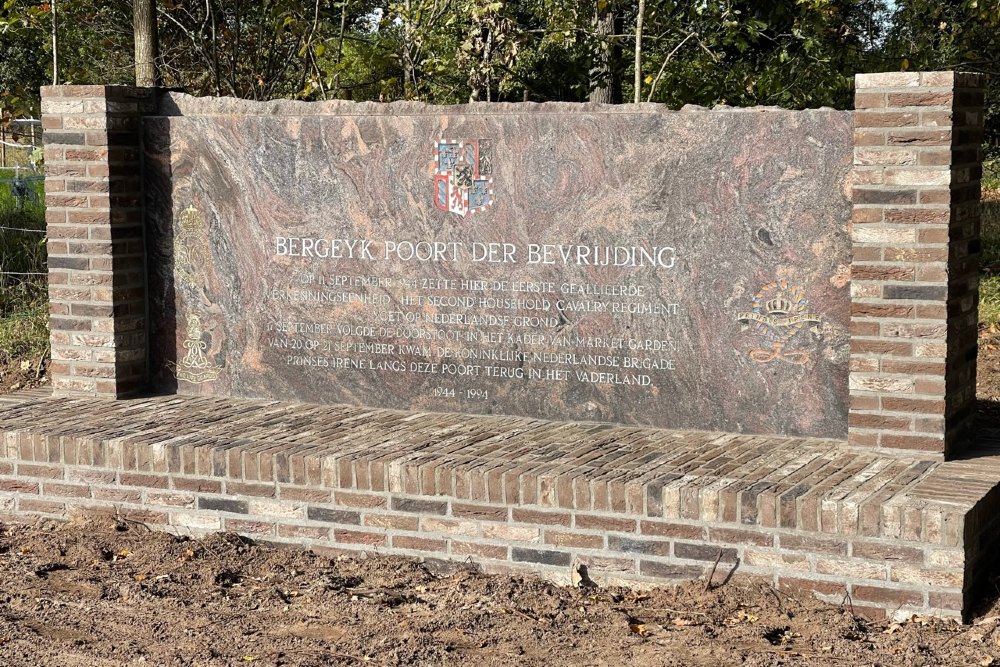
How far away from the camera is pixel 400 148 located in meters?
5.94

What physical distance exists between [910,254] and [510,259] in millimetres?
1700

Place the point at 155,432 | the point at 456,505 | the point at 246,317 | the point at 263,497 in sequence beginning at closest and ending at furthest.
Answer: the point at 456,505 < the point at 263,497 < the point at 155,432 < the point at 246,317

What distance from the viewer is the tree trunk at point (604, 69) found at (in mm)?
10508

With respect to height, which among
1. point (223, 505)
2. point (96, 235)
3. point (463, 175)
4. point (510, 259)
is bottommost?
point (223, 505)

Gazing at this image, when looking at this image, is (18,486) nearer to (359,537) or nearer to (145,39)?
(359,537)

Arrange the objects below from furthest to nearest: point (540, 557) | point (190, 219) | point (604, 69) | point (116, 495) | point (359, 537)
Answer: point (604, 69) → point (190, 219) → point (116, 495) → point (359, 537) → point (540, 557)

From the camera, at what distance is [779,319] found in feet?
17.8

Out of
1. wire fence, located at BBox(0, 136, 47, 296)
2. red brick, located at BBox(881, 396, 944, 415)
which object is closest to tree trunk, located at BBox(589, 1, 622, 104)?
wire fence, located at BBox(0, 136, 47, 296)

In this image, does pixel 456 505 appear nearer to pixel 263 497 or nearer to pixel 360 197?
pixel 263 497

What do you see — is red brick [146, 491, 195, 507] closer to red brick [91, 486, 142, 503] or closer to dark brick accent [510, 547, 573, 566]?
red brick [91, 486, 142, 503]

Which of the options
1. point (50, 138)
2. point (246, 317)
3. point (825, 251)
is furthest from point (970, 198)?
point (50, 138)

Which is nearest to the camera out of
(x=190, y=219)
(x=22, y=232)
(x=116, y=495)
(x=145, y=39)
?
(x=116, y=495)

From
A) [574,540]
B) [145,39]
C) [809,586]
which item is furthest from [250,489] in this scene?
[145,39]

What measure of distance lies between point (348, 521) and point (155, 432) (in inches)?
43.0
